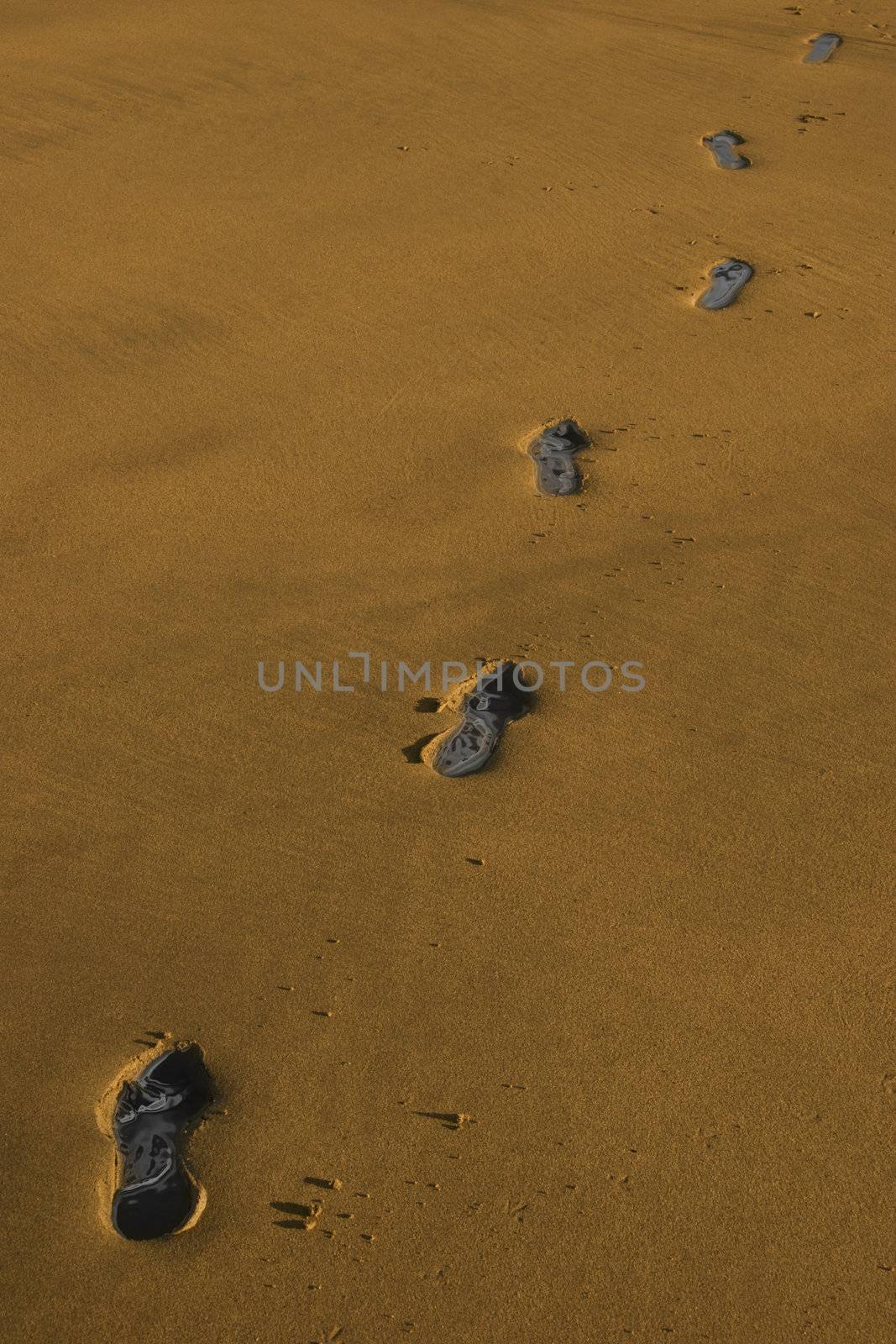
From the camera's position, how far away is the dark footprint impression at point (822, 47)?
18.0ft

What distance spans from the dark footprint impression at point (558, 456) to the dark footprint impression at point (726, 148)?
6.46ft

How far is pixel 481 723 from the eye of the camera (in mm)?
2771

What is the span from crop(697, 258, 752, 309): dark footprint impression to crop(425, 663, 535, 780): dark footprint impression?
1.87 m

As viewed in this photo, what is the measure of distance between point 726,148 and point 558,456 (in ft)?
7.43

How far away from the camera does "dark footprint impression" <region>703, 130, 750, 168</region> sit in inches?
189

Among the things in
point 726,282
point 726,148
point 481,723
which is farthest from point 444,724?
point 726,148

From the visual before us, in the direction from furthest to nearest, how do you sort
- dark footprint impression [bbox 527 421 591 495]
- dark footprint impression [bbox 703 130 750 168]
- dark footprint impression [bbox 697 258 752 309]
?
dark footprint impression [bbox 703 130 750 168]
dark footprint impression [bbox 697 258 752 309]
dark footprint impression [bbox 527 421 591 495]

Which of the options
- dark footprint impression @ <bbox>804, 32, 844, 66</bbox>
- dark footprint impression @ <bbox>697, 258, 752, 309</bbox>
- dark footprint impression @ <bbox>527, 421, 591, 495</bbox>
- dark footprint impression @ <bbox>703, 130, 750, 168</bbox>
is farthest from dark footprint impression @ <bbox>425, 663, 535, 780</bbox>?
dark footprint impression @ <bbox>804, 32, 844, 66</bbox>

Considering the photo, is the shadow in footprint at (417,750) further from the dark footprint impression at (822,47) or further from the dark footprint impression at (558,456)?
the dark footprint impression at (822,47)

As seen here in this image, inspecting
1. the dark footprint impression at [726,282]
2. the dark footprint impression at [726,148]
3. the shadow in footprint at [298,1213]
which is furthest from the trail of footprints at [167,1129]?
the dark footprint impression at [726,148]

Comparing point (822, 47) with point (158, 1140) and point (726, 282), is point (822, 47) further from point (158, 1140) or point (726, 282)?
point (158, 1140)

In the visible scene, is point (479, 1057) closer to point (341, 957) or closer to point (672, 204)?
point (341, 957)

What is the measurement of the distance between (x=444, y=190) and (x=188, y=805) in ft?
9.86

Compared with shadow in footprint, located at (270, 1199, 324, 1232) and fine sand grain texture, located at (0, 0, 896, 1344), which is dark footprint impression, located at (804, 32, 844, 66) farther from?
shadow in footprint, located at (270, 1199, 324, 1232)
